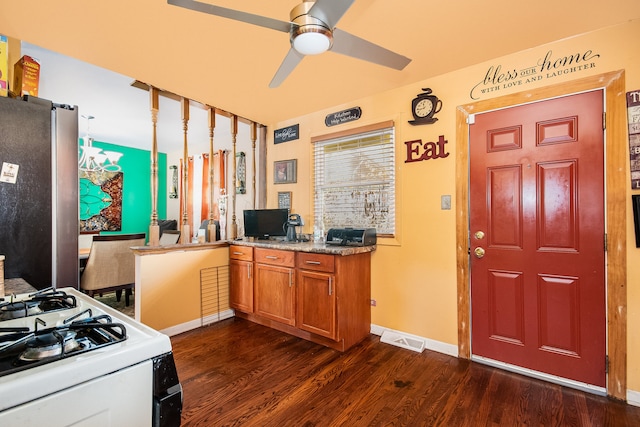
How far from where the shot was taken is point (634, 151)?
1822 mm

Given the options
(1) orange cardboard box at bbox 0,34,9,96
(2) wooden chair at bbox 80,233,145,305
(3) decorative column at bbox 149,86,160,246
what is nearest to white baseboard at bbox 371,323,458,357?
(3) decorative column at bbox 149,86,160,246

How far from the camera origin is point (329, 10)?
1.27m

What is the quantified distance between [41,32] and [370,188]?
2701mm

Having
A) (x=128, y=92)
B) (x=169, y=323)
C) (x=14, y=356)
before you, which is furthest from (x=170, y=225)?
A: (x=14, y=356)

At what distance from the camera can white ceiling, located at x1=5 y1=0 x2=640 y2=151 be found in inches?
67.9

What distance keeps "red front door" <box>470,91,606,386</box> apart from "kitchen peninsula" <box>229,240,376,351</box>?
0.94 metres

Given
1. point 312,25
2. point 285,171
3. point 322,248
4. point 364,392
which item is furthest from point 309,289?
point 312,25

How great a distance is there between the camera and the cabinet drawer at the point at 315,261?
2.49 metres

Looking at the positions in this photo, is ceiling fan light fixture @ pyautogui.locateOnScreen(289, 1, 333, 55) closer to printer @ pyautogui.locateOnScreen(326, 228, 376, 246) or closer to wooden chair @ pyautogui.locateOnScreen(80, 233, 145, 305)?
printer @ pyautogui.locateOnScreen(326, 228, 376, 246)

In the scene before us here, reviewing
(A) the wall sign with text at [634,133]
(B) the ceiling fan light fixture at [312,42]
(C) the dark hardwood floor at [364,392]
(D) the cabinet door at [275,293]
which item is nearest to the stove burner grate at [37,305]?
(C) the dark hardwood floor at [364,392]

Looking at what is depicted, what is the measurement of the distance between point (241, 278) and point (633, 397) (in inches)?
123

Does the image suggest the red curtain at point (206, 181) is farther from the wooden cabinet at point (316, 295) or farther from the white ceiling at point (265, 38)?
the wooden cabinet at point (316, 295)

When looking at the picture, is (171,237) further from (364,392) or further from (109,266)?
(364,392)

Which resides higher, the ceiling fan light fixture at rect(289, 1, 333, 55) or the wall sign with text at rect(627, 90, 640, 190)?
the ceiling fan light fixture at rect(289, 1, 333, 55)
